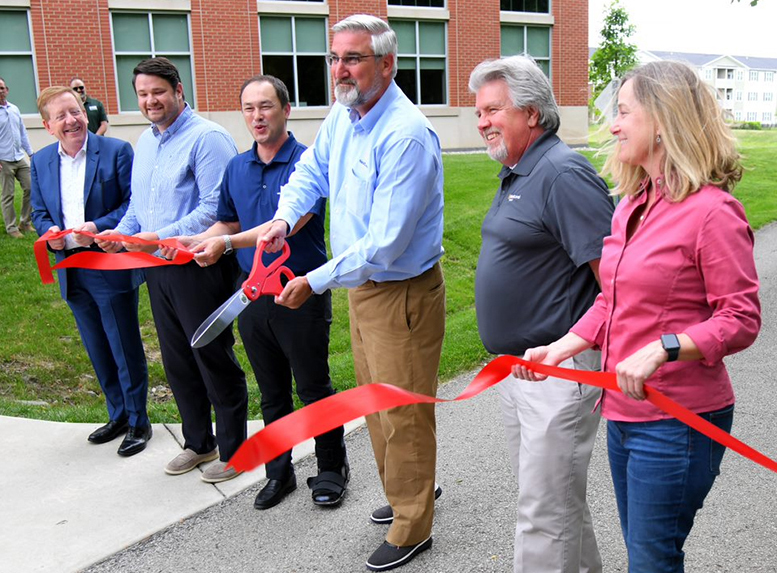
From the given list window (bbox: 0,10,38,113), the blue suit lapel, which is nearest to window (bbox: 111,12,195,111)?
window (bbox: 0,10,38,113)

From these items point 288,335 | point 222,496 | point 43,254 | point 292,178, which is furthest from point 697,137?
point 43,254

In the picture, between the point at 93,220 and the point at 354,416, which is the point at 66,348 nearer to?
the point at 93,220

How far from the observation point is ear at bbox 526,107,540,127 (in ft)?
9.47

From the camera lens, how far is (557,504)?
9.37 feet

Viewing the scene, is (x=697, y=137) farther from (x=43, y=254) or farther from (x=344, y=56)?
(x=43, y=254)

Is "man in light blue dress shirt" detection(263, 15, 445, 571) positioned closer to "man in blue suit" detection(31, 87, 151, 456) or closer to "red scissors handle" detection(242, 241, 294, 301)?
"red scissors handle" detection(242, 241, 294, 301)

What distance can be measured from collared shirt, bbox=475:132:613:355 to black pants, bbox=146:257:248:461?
2043 mm

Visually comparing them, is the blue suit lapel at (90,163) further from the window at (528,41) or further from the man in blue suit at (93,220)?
the window at (528,41)

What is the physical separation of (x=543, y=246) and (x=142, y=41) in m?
19.3

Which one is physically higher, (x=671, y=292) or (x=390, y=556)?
(x=671, y=292)

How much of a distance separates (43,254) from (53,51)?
52.1 feet

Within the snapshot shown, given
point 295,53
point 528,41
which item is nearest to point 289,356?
point 295,53

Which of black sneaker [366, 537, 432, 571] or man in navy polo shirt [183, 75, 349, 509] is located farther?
man in navy polo shirt [183, 75, 349, 509]

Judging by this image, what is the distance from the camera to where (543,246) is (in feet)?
9.21
